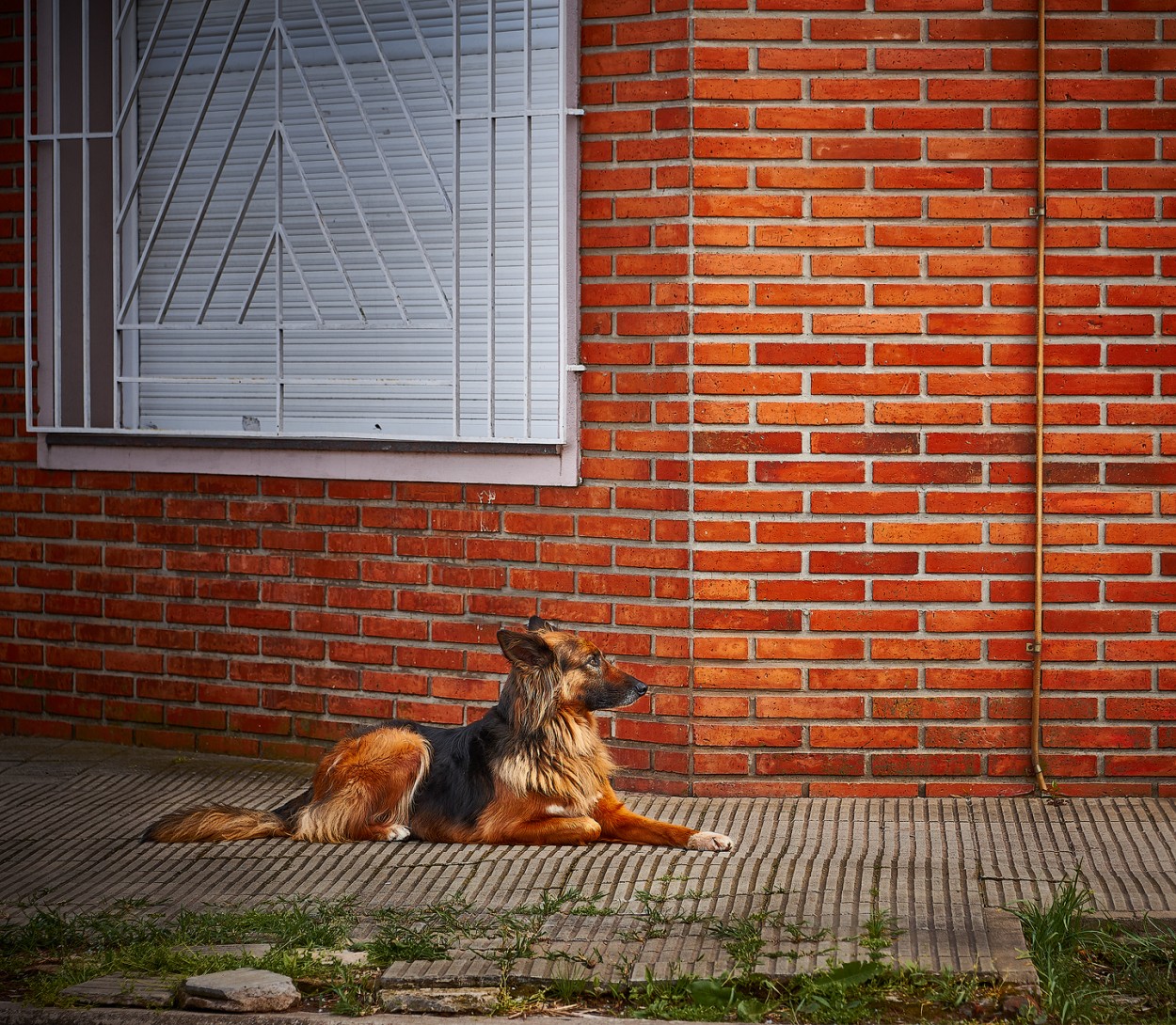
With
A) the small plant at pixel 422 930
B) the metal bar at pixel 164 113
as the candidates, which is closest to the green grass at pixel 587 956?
the small plant at pixel 422 930

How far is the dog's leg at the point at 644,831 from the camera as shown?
17.0ft

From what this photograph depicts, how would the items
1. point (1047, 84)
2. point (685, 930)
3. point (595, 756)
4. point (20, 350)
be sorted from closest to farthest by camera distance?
point (685, 930), point (595, 756), point (1047, 84), point (20, 350)

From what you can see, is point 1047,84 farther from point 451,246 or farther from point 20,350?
point 20,350

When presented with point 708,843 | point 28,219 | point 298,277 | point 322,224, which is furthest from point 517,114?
point 708,843

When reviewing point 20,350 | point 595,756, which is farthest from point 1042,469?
point 20,350

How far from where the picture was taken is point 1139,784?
19.6ft

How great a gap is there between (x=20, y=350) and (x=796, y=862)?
4789 millimetres

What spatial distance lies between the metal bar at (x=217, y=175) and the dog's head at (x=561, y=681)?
9.99 ft

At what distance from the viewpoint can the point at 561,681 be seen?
5.28 metres

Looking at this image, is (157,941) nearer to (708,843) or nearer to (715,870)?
(715,870)

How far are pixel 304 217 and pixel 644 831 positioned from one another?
337 cm

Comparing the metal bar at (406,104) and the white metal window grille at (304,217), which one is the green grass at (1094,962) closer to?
the white metal window grille at (304,217)

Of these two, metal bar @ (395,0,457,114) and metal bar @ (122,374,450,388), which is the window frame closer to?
metal bar @ (122,374,450,388)

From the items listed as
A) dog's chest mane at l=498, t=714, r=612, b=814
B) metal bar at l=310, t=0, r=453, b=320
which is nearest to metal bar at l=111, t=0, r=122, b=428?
metal bar at l=310, t=0, r=453, b=320
